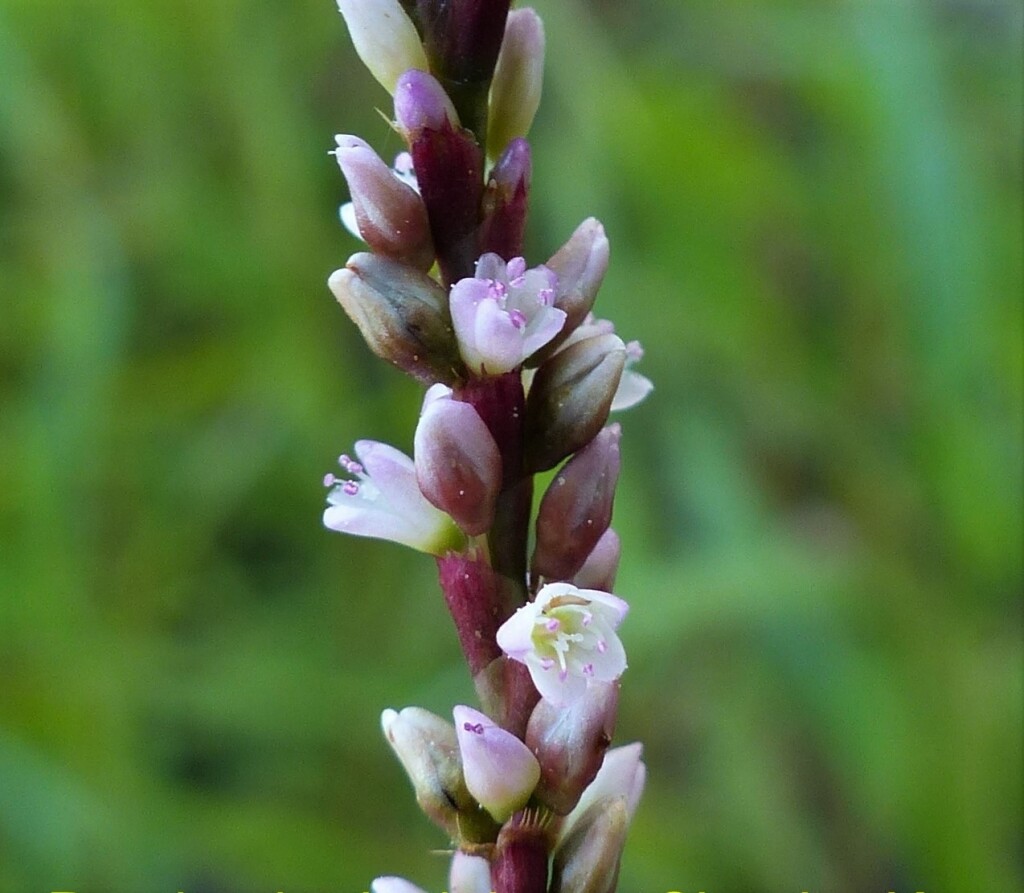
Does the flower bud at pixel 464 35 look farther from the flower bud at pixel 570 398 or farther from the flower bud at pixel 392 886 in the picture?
the flower bud at pixel 392 886

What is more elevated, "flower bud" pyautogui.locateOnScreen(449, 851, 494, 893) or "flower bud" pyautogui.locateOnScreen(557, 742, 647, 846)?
"flower bud" pyautogui.locateOnScreen(557, 742, 647, 846)

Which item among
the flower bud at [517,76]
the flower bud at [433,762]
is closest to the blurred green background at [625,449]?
the flower bud at [517,76]

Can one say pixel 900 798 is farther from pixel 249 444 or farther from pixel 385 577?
pixel 249 444

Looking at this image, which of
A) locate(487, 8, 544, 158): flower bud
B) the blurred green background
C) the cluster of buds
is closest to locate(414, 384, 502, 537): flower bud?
the cluster of buds

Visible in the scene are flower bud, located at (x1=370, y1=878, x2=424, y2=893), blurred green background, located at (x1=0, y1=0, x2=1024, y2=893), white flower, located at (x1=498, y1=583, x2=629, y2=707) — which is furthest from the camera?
blurred green background, located at (x1=0, y1=0, x2=1024, y2=893)

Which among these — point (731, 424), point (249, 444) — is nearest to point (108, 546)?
point (249, 444)

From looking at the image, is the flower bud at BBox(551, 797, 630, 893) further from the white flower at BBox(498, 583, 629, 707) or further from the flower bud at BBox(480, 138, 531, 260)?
the flower bud at BBox(480, 138, 531, 260)
